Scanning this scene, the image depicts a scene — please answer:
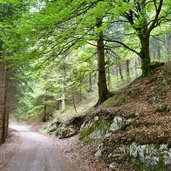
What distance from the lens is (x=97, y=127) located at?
44.1 feet

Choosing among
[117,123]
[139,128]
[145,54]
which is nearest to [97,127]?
[117,123]

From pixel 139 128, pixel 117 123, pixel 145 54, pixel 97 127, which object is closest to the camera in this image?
pixel 139 128

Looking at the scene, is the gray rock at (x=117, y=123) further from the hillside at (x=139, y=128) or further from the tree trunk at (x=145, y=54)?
the tree trunk at (x=145, y=54)

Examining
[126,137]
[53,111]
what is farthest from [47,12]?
[53,111]

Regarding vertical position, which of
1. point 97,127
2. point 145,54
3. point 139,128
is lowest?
point 97,127

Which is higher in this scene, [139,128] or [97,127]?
[139,128]

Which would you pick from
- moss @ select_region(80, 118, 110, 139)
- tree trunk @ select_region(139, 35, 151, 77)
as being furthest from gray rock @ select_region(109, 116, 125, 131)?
tree trunk @ select_region(139, 35, 151, 77)

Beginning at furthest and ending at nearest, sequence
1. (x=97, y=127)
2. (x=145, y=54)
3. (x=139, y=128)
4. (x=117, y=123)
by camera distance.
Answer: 1. (x=145, y=54)
2. (x=97, y=127)
3. (x=117, y=123)
4. (x=139, y=128)

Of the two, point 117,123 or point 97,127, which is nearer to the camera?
point 117,123

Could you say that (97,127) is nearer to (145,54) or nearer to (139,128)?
(139,128)

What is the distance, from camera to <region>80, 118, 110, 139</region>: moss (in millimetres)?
12391

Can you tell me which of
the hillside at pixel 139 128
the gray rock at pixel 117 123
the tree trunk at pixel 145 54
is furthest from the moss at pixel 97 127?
the tree trunk at pixel 145 54

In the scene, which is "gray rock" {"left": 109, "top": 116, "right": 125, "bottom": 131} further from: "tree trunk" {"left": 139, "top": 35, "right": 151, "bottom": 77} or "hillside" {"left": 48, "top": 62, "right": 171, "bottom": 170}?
"tree trunk" {"left": 139, "top": 35, "right": 151, "bottom": 77}

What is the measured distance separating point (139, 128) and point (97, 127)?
4.42 metres
